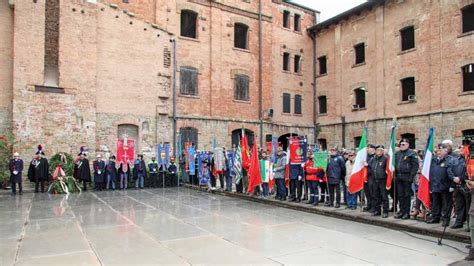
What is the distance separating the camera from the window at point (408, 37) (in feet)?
73.3

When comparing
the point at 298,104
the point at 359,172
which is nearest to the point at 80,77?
the point at 359,172

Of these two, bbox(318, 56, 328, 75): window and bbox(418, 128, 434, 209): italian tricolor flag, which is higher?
bbox(318, 56, 328, 75): window

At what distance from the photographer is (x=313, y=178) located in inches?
463

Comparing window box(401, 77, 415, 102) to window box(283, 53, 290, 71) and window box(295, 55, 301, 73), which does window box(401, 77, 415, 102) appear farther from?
window box(283, 53, 290, 71)

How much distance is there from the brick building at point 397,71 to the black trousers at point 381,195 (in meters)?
12.3

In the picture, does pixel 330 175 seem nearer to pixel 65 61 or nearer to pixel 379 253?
pixel 379 253

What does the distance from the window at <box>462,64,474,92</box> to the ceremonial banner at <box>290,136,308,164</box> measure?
484 inches

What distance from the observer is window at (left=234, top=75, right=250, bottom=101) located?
81.7 ft

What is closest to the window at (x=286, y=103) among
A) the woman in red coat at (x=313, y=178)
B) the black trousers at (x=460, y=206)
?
the woman in red coat at (x=313, y=178)

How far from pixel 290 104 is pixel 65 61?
49.3 feet

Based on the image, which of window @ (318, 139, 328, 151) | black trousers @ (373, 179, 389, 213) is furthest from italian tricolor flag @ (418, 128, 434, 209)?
Result: window @ (318, 139, 328, 151)

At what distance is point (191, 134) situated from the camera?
22.8 m

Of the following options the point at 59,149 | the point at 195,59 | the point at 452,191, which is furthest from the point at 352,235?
the point at 195,59

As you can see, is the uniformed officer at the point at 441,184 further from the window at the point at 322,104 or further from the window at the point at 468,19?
the window at the point at 322,104
